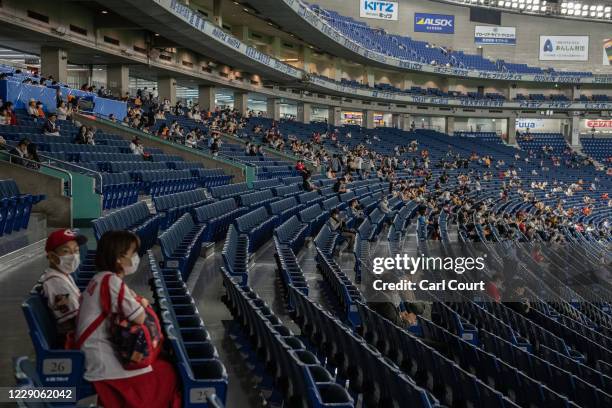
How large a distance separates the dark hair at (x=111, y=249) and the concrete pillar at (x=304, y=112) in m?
35.9

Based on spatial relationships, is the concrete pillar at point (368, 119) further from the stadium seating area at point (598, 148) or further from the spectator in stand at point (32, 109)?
the spectator in stand at point (32, 109)

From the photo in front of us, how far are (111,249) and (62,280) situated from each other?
0.51 meters

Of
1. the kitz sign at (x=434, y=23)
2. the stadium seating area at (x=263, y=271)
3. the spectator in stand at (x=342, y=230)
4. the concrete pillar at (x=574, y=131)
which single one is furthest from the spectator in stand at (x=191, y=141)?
the concrete pillar at (x=574, y=131)

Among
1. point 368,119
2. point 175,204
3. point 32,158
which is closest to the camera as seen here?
point 32,158

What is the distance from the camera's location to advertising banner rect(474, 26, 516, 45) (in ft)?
158

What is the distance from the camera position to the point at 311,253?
11.6 m

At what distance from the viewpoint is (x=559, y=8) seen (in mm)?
48062

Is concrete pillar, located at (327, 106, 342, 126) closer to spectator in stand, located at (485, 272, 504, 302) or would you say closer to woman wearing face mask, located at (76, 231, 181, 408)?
spectator in stand, located at (485, 272, 504, 302)

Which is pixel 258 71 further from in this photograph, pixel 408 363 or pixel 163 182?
pixel 408 363

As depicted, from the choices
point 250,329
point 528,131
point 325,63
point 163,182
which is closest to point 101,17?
point 163,182

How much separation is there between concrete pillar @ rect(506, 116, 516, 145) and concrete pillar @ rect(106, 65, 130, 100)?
31871mm

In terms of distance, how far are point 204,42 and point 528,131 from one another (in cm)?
3259

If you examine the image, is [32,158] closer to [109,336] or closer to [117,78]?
[109,336]

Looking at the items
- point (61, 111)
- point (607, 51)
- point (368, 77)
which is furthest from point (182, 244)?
point (607, 51)
